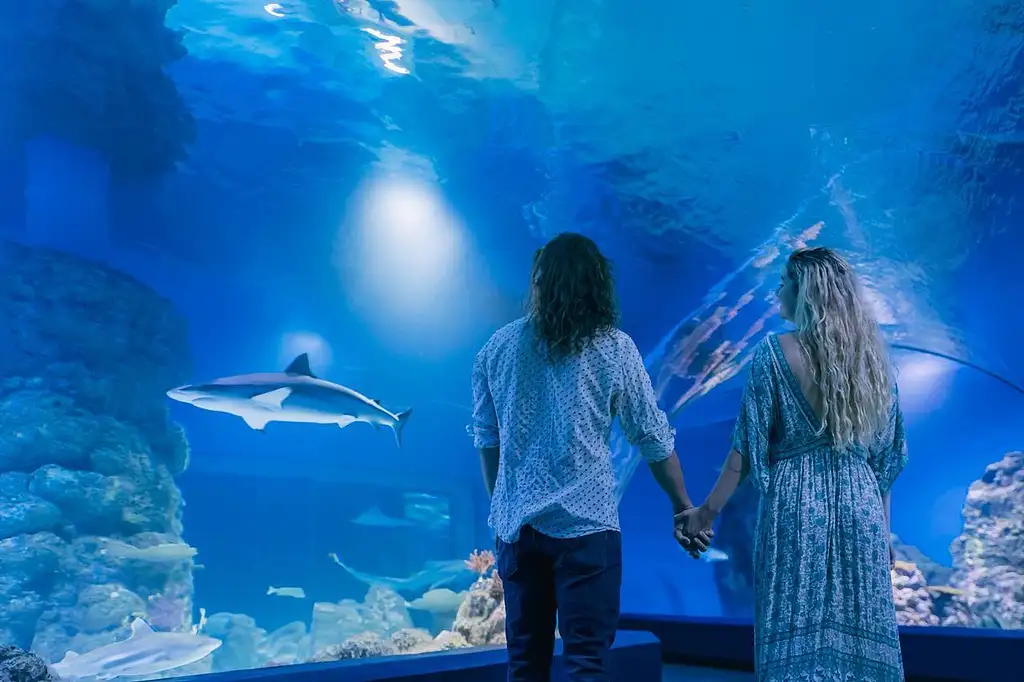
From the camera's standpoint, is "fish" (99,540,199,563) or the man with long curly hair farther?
"fish" (99,540,199,563)

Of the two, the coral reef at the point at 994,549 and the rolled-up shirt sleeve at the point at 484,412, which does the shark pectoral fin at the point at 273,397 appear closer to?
the rolled-up shirt sleeve at the point at 484,412

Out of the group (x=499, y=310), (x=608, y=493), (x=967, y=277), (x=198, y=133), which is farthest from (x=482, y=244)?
(x=608, y=493)

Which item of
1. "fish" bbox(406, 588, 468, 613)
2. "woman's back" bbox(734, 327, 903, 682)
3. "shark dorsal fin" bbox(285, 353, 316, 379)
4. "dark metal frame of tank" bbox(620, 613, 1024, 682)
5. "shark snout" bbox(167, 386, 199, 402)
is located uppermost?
"shark dorsal fin" bbox(285, 353, 316, 379)

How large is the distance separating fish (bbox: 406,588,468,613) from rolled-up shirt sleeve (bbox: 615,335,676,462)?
692cm

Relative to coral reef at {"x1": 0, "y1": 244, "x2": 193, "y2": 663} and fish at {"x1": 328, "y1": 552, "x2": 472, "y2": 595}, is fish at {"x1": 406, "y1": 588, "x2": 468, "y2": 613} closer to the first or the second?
fish at {"x1": 328, "y1": 552, "x2": 472, "y2": 595}

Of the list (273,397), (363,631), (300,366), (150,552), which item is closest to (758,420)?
(273,397)

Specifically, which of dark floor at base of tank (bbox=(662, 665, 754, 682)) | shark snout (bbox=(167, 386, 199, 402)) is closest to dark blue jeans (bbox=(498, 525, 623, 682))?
dark floor at base of tank (bbox=(662, 665, 754, 682))

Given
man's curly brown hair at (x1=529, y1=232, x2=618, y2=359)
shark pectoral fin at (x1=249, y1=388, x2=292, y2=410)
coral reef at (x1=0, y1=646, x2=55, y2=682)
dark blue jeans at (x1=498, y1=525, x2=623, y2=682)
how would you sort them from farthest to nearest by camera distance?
shark pectoral fin at (x1=249, y1=388, x2=292, y2=410)
coral reef at (x1=0, y1=646, x2=55, y2=682)
man's curly brown hair at (x1=529, y1=232, x2=618, y2=359)
dark blue jeans at (x1=498, y1=525, x2=623, y2=682)

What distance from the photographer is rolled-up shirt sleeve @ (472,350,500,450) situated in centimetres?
186

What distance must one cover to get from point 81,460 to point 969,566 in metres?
10.4

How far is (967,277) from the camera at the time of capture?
837 centimetres

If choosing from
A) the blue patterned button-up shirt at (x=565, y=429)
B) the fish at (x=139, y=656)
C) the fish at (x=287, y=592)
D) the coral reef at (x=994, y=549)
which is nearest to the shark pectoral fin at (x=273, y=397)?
the fish at (x=139, y=656)

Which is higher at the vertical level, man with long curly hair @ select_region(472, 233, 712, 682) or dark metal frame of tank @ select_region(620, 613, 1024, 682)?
man with long curly hair @ select_region(472, 233, 712, 682)

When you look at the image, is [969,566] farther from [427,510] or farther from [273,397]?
Answer: [273,397]
